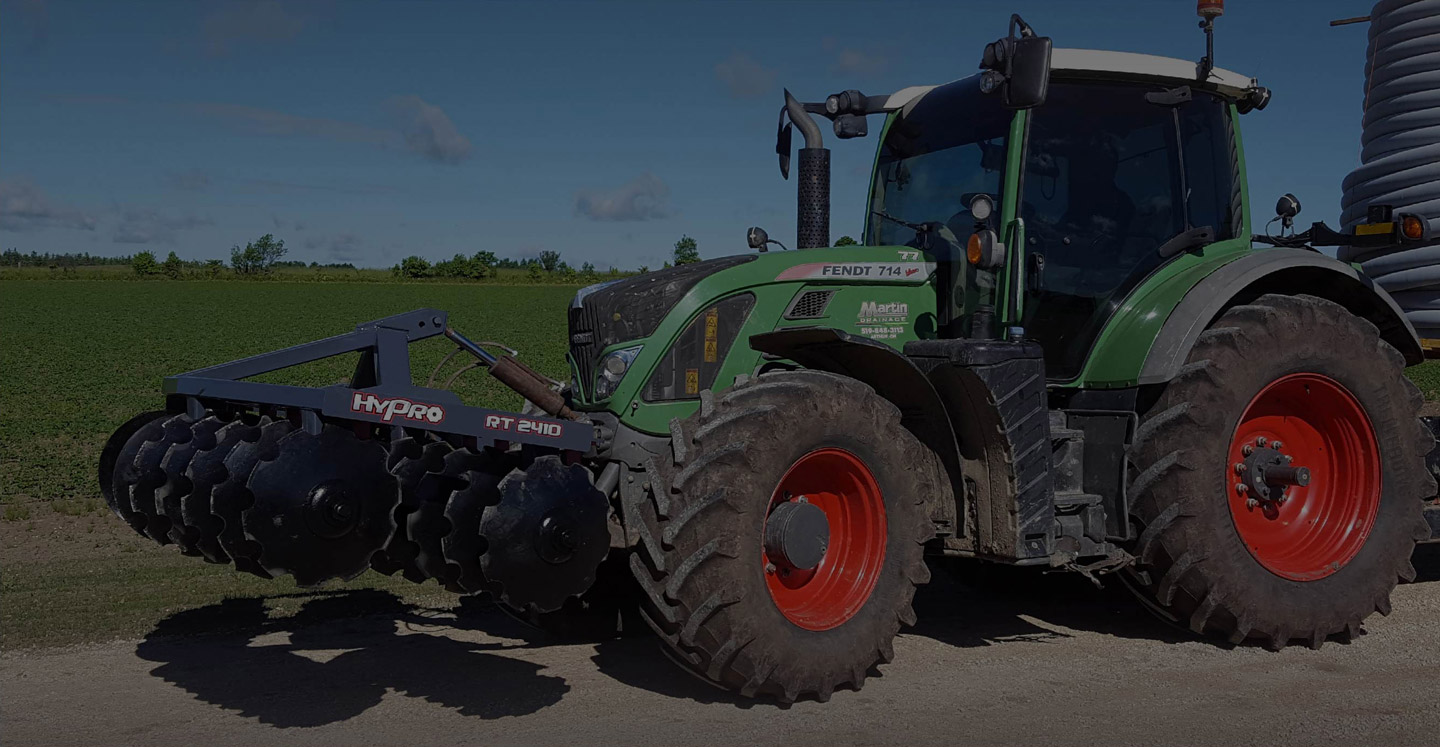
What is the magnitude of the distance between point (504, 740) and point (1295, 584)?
12.7ft

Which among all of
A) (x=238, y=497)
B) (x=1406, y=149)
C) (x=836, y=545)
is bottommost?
(x=836, y=545)

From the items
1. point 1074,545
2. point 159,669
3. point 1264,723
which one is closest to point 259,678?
point 159,669

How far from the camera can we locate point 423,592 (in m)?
7.12

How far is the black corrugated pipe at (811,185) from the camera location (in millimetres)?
5988

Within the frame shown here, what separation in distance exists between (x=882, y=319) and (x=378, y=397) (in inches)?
95.4

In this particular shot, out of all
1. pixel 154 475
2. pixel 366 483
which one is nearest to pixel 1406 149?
pixel 366 483

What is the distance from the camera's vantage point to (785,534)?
190 inches

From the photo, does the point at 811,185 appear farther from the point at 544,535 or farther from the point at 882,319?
the point at 544,535

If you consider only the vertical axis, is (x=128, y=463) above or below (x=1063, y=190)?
below

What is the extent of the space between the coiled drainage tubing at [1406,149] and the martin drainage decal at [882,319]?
324cm

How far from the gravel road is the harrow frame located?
110 centimetres

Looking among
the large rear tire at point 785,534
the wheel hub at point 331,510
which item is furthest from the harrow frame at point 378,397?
the large rear tire at point 785,534

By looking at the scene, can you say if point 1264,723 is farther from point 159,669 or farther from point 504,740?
point 159,669

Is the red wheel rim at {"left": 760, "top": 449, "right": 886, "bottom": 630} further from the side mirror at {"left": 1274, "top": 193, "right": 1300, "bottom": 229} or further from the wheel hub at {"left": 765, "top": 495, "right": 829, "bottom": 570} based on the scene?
the side mirror at {"left": 1274, "top": 193, "right": 1300, "bottom": 229}
